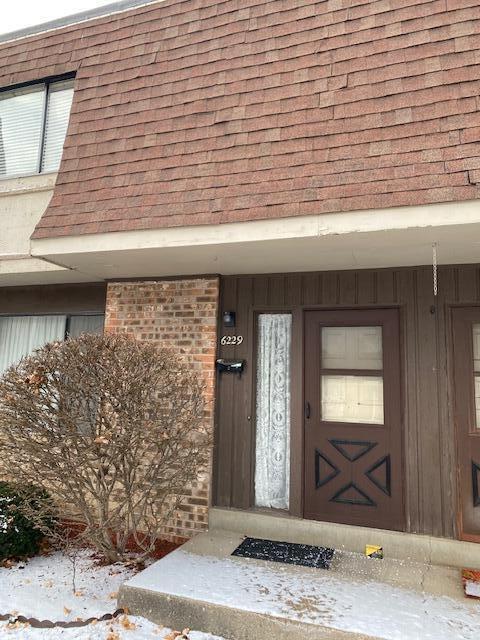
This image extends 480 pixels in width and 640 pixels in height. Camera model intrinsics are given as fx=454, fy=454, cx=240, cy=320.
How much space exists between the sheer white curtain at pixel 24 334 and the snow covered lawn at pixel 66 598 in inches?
106

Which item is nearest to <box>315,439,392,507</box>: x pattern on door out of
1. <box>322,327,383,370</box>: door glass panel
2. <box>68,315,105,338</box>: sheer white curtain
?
<box>322,327,383,370</box>: door glass panel

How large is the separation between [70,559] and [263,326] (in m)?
2.83

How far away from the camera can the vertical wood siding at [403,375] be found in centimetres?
400

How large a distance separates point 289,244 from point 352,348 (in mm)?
1399

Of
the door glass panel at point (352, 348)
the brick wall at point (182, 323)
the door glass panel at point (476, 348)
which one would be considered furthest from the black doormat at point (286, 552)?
the door glass panel at point (476, 348)

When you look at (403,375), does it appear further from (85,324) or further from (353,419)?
(85,324)

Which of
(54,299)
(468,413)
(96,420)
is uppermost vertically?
(54,299)

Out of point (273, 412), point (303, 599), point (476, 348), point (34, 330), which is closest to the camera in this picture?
point (303, 599)

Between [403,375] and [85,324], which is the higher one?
[85,324]

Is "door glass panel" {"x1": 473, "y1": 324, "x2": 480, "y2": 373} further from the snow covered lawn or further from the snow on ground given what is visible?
the snow covered lawn

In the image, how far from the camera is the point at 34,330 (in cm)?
606

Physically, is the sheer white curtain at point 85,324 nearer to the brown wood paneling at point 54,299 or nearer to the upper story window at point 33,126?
the brown wood paneling at point 54,299

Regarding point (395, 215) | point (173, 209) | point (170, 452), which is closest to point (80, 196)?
point (173, 209)

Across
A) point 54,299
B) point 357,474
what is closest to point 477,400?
point 357,474
